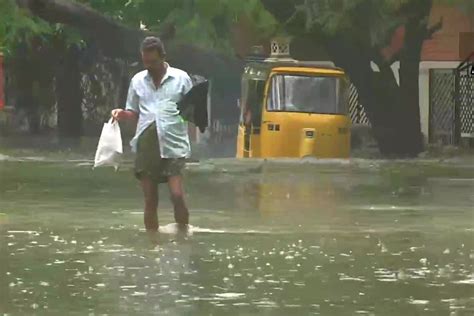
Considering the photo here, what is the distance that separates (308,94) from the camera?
29.4 m

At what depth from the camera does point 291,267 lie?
33.8 ft

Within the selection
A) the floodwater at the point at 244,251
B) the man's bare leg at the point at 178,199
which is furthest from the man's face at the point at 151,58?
the floodwater at the point at 244,251

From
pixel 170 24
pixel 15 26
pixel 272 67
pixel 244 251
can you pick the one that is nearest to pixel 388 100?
pixel 272 67

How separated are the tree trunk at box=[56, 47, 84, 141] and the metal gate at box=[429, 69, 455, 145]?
9.86m

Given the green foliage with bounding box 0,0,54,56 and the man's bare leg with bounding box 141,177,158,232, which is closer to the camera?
the man's bare leg with bounding box 141,177,158,232

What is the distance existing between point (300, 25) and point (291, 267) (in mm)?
20859

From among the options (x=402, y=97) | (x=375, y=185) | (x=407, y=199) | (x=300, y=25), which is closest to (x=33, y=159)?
(x=300, y=25)

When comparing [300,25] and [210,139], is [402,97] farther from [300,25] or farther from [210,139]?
[210,139]

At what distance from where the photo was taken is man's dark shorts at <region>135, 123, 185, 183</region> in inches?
496

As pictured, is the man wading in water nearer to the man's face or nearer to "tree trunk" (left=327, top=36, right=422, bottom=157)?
the man's face

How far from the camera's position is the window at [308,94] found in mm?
29109

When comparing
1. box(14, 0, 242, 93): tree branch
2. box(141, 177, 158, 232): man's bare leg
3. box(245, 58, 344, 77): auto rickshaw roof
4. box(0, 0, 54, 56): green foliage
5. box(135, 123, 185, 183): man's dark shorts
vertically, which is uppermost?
box(0, 0, 54, 56): green foliage

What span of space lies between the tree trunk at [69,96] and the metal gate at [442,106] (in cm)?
986

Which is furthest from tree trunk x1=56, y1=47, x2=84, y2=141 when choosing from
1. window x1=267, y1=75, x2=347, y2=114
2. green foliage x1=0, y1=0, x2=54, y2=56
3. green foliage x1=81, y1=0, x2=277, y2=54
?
window x1=267, y1=75, x2=347, y2=114
